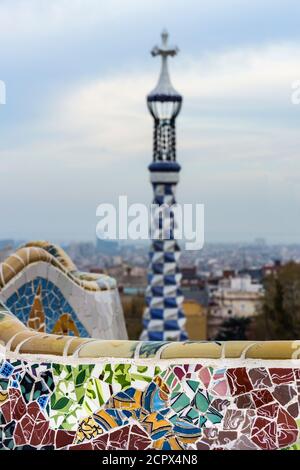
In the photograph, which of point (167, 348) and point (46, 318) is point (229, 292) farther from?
point (167, 348)

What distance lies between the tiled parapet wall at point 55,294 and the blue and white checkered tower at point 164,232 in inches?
141

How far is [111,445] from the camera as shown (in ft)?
7.52

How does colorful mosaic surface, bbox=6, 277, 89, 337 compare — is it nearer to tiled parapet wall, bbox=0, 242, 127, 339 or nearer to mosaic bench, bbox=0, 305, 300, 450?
tiled parapet wall, bbox=0, 242, 127, 339

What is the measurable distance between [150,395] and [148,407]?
0.03 metres

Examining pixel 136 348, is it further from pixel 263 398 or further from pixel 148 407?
pixel 263 398

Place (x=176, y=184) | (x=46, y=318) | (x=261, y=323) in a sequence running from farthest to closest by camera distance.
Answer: (x=261, y=323) < (x=176, y=184) < (x=46, y=318)

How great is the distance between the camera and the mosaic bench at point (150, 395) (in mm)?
2250

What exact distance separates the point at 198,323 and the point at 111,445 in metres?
17.1

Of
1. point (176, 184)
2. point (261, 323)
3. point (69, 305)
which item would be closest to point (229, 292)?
point (261, 323)

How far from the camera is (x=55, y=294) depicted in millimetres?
4145

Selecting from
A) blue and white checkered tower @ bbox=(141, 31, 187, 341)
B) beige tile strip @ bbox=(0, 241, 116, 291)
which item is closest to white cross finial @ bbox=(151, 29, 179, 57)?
blue and white checkered tower @ bbox=(141, 31, 187, 341)

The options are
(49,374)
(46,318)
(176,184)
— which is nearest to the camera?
(49,374)

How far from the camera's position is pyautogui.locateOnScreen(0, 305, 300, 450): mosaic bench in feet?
7.38

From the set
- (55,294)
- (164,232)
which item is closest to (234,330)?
(164,232)
